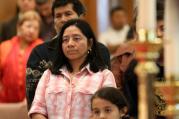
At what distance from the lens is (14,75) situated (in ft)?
15.5

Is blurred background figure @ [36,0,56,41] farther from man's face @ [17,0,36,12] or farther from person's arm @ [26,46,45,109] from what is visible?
person's arm @ [26,46,45,109]

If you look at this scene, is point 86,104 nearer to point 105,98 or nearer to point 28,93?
point 105,98

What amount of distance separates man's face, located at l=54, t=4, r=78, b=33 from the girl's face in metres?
0.63

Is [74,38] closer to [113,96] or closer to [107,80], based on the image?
[107,80]

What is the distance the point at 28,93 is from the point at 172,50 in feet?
6.04

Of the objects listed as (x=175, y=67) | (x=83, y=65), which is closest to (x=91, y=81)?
(x=83, y=65)

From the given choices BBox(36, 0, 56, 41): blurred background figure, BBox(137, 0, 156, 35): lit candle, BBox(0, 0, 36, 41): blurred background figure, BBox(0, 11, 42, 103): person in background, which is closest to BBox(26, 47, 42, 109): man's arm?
BBox(0, 11, 42, 103): person in background

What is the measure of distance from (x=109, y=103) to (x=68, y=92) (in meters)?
0.23

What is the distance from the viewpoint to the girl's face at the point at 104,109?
2568 mm

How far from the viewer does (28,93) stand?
309 cm

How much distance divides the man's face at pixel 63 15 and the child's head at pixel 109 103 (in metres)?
0.60

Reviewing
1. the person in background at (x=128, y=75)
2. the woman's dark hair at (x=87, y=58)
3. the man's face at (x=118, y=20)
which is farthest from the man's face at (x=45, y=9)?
the woman's dark hair at (x=87, y=58)

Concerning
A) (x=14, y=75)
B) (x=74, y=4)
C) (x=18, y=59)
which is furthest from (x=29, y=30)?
(x=74, y=4)

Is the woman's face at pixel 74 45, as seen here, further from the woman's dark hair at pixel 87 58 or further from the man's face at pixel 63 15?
the man's face at pixel 63 15
